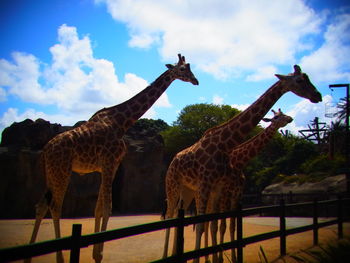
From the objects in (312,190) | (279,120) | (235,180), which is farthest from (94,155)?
(312,190)

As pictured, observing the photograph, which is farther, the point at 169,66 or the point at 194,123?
the point at 194,123

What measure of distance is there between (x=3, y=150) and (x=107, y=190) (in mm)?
10371

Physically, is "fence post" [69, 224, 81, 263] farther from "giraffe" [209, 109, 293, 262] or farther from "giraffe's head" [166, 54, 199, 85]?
"giraffe's head" [166, 54, 199, 85]

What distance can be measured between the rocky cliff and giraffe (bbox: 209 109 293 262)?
802 centimetres

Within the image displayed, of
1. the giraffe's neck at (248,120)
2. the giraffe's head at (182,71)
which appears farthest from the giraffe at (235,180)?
the giraffe's head at (182,71)

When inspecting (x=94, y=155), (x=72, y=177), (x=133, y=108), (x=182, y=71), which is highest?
(x=182, y=71)

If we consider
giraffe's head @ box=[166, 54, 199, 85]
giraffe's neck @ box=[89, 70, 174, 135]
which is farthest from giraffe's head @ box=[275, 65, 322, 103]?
giraffe's neck @ box=[89, 70, 174, 135]

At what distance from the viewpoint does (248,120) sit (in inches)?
245

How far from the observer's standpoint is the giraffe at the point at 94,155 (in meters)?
5.05

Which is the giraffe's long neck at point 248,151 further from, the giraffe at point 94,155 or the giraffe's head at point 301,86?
the giraffe at point 94,155

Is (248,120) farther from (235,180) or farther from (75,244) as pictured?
(75,244)

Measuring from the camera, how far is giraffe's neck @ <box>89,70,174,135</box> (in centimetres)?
593

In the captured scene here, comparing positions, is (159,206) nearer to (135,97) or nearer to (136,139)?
(136,139)

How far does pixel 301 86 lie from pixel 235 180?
2.21 m
